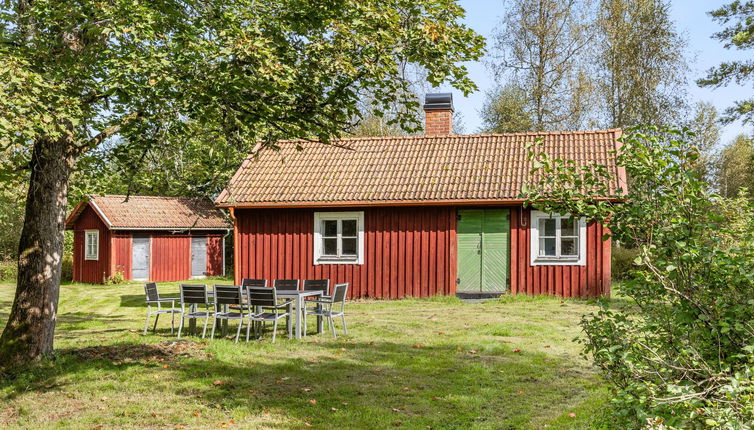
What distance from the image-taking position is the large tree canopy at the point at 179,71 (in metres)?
7.17

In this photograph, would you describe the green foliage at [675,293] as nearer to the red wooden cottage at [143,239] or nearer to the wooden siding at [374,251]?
the wooden siding at [374,251]

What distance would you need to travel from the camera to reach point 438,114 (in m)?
21.0

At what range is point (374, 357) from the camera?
371 inches

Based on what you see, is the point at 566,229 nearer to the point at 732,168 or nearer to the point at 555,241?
the point at 555,241

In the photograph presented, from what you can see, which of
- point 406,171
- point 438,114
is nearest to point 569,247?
point 406,171

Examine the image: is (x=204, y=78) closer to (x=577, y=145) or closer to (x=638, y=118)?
(x=577, y=145)

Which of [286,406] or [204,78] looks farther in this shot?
[204,78]

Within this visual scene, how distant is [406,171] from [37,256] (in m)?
11.2

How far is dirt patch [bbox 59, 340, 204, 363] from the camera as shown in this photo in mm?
9102

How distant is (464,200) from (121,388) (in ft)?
34.6

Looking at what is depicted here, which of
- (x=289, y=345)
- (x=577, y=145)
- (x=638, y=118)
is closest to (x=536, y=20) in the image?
(x=638, y=118)

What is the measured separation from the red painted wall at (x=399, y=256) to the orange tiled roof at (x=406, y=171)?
1.72ft

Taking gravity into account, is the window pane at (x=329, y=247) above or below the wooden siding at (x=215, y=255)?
above

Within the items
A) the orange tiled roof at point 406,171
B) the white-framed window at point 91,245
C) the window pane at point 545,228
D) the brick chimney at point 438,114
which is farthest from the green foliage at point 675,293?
the white-framed window at point 91,245
